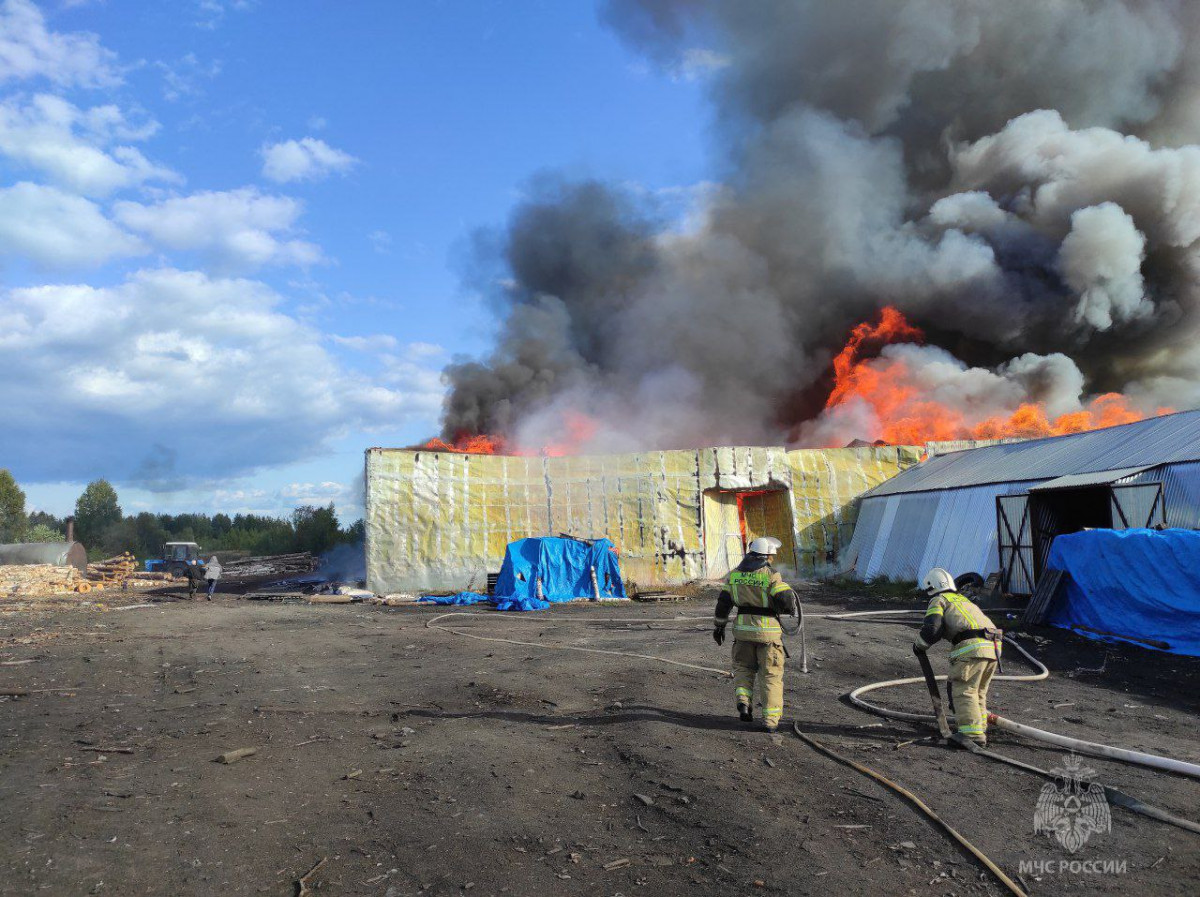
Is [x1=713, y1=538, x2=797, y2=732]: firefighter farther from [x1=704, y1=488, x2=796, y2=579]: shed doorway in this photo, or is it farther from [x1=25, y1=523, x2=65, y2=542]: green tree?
[x1=25, y1=523, x2=65, y2=542]: green tree

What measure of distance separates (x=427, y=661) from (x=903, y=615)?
11.3 metres

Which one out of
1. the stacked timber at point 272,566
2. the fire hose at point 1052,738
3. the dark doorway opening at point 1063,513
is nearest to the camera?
the fire hose at point 1052,738

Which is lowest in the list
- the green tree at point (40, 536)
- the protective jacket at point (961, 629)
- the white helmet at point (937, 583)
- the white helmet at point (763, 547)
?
the protective jacket at point (961, 629)

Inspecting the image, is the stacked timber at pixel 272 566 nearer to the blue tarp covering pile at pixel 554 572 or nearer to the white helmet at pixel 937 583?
the blue tarp covering pile at pixel 554 572

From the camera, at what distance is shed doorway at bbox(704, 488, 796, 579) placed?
29453mm

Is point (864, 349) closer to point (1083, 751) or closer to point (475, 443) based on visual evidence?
point (475, 443)

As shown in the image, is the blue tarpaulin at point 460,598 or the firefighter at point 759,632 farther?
the blue tarpaulin at point 460,598

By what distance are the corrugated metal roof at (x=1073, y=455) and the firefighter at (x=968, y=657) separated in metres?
13.8

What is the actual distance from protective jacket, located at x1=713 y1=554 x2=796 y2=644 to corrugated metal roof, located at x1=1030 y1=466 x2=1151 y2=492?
13877 millimetres

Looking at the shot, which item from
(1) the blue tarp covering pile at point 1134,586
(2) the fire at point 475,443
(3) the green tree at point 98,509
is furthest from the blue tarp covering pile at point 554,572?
(3) the green tree at point 98,509

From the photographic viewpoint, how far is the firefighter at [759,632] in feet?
25.3

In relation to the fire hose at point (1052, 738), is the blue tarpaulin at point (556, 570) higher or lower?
higher

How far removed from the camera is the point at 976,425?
38906 millimetres

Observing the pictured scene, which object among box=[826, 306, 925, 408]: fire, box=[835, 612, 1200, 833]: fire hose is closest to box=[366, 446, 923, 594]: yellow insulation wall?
box=[826, 306, 925, 408]: fire
